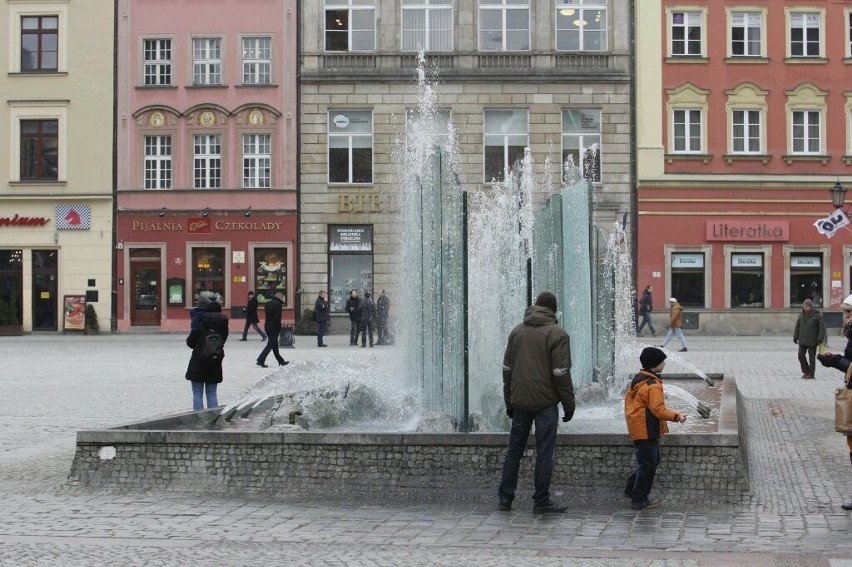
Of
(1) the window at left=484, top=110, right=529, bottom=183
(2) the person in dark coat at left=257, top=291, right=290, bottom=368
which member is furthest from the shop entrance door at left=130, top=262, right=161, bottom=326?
(2) the person in dark coat at left=257, top=291, right=290, bottom=368

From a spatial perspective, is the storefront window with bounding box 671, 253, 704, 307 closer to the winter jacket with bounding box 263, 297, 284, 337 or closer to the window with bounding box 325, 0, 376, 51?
the window with bounding box 325, 0, 376, 51

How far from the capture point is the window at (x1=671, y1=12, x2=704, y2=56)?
46812 millimetres

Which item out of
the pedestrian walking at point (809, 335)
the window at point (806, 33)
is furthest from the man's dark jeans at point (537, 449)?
the window at point (806, 33)

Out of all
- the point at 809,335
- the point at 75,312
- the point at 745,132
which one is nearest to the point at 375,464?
the point at 809,335

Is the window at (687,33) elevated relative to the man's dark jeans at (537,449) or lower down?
elevated

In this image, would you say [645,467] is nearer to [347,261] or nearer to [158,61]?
[347,261]

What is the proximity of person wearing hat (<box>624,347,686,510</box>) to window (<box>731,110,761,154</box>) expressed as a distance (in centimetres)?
3732

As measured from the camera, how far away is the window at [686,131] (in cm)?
4672

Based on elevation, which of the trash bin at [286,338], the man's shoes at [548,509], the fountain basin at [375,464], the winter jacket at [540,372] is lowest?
the man's shoes at [548,509]

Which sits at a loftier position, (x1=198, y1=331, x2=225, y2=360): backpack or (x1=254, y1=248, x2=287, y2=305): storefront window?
(x1=254, y1=248, x2=287, y2=305): storefront window

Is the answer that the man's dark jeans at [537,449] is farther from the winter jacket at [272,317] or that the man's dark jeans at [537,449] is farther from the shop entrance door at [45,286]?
the shop entrance door at [45,286]

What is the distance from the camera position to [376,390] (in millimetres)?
14852

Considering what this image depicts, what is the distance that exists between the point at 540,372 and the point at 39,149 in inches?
1599

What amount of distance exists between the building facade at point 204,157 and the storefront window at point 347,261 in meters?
1.29
